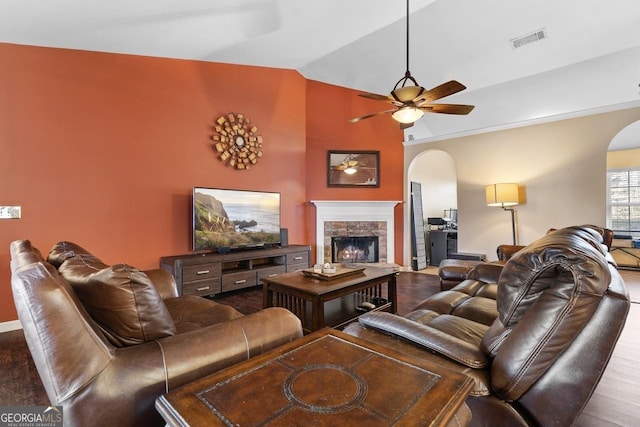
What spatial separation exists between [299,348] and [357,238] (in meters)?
4.49

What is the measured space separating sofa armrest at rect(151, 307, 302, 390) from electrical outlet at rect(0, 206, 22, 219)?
9.68ft

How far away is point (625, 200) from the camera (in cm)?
626

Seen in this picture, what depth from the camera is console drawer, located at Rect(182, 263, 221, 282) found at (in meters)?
3.55

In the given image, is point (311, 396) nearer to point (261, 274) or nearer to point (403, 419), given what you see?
point (403, 419)

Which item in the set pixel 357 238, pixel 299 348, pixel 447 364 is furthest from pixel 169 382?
pixel 357 238

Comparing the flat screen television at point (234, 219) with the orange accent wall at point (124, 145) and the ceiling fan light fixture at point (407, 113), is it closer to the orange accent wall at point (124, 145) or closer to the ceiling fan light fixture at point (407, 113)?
the orange accent wall at point (124, 145)

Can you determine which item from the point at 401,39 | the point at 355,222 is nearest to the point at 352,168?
the point at 355,222

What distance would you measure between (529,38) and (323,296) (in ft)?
13.5

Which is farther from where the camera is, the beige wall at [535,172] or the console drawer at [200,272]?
the beige wall at [535,172]

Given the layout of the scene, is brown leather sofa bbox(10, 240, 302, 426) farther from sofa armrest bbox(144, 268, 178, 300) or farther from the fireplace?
the fireplace

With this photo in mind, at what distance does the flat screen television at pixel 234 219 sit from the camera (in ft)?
12.6

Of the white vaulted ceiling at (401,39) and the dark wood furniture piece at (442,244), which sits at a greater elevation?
the white vaulted ceiling at (401,39)

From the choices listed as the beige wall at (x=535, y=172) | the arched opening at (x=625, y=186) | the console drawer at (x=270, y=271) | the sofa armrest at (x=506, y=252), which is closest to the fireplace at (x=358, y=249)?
the console drawer at (x=270, y=271)

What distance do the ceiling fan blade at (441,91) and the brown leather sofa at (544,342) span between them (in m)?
1.73
